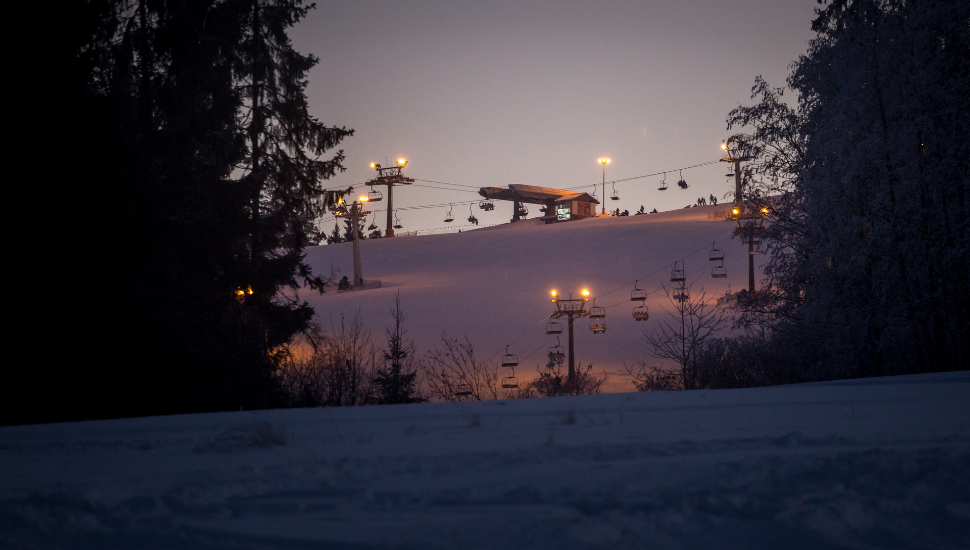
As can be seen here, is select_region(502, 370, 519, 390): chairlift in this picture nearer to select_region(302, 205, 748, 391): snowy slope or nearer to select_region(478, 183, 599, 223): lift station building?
select_region(302, 205, 748, 391): snowy slope

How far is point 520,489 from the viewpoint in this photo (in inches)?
94.1

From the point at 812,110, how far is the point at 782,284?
4.54 meters

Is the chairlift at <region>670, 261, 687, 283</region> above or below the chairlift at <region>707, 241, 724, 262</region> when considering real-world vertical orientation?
below

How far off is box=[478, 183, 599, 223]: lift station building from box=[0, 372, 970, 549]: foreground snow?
83.2m

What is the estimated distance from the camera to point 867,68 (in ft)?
45.7

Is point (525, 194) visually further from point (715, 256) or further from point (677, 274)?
point (677, 274)

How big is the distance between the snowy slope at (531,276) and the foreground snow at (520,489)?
840 inches

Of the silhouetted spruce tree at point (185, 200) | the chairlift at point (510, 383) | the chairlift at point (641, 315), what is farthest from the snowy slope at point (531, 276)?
the silhouetted spruce tree at point (185, 200)

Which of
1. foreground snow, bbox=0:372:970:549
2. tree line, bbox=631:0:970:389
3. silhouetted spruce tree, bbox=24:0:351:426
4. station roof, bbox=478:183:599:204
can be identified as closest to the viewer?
foreground snow, bbox=0:372:970:549

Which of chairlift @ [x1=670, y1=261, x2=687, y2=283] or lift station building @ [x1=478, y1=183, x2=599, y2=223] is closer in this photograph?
chairlift @ [x1=670, y1=261, x2=687, y2=283]

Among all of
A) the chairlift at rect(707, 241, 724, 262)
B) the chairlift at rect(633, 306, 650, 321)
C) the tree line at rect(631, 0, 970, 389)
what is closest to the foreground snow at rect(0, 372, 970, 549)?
the tree line at rect(631, 0, 970, 389)

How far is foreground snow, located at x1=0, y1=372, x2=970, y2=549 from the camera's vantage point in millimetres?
2154

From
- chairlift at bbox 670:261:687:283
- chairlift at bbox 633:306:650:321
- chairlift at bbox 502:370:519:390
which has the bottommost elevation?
chairlift at bbox 502:370:519:390

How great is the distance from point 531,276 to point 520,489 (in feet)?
162
